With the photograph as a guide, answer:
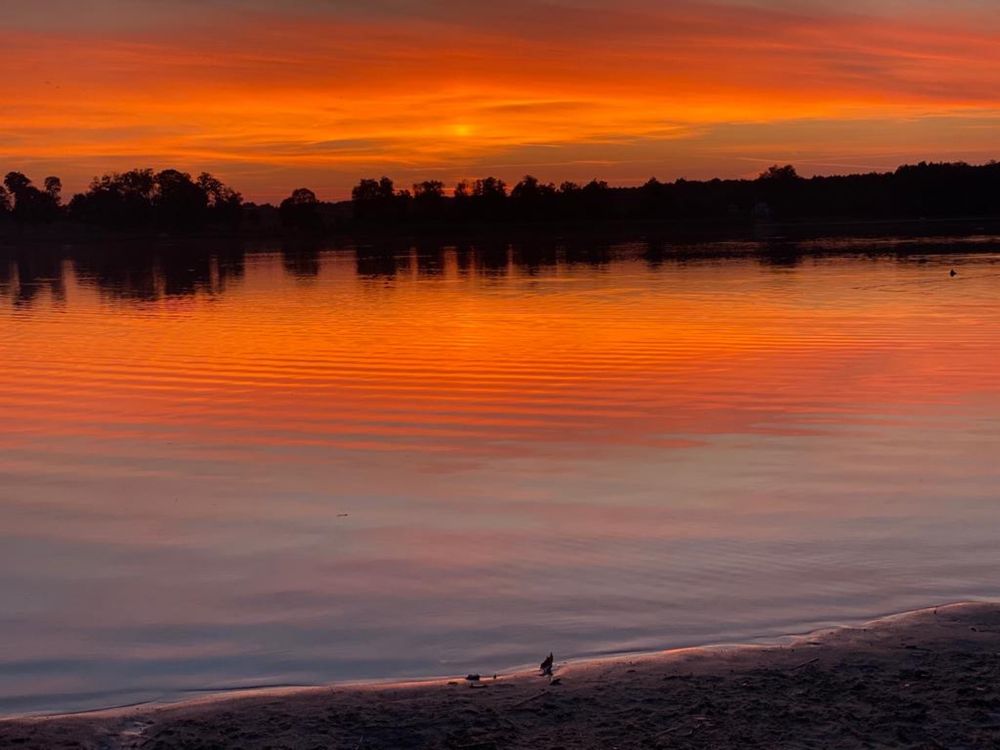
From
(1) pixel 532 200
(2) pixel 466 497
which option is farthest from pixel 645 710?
(1) pixel 532 200

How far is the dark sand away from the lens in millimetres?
4949

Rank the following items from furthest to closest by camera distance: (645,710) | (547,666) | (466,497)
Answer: (466,497) < (547,666) < (645,710)

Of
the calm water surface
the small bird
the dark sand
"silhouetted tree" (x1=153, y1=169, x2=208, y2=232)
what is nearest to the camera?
the dark sand

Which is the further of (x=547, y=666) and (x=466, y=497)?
(x=466, y=497)

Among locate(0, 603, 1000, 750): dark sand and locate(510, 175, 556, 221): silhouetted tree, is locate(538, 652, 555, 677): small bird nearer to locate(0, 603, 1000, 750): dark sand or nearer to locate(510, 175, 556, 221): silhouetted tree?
locate(0, 603, 1000, 750): dark sand

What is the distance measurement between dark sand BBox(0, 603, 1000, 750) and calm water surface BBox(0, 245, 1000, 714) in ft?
1.64

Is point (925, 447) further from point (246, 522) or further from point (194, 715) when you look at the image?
point (194, 715)

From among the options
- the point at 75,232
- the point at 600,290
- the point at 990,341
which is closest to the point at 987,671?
the point at 990,341

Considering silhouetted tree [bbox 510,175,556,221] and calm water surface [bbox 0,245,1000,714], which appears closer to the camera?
calm water surface [bbox 0,245,1000,714]

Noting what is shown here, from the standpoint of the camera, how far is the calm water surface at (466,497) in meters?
6.71

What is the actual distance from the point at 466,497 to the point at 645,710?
15.9 feet

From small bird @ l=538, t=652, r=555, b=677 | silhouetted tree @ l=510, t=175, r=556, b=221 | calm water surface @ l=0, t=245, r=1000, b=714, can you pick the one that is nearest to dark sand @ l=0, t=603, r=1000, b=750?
small bird @ l=538, t=652, r=555, b=677

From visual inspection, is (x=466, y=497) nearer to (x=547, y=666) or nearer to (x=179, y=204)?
(x=547, y=666)

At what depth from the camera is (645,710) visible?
5.23 meters
